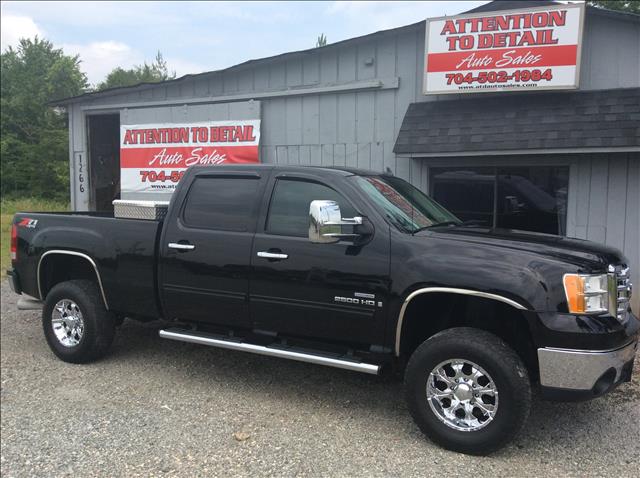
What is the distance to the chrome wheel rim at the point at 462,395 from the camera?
376cm

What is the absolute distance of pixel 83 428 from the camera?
4207mm

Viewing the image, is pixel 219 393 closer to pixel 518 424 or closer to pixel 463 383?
pixel 463 383

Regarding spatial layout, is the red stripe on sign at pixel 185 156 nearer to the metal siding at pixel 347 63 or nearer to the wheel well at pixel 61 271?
the metal siding at pixel 347 63

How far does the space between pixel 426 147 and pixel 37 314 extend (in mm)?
5849

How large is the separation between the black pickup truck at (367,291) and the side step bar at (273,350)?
0.05 feet

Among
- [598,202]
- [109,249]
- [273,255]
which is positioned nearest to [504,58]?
[598,202]

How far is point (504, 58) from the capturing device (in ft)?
24.6

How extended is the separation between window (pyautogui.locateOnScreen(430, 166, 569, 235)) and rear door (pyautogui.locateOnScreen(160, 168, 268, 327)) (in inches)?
156

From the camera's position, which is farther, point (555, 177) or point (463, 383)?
point (555, 177)

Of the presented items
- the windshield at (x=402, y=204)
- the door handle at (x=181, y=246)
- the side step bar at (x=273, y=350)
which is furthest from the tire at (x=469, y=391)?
the door handle at (x=181, y=246)

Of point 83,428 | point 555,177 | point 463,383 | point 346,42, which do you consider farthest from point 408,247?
point 346,42

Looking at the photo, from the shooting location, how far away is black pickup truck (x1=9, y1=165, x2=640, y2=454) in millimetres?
3648

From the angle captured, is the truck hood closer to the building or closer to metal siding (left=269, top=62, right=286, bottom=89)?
the building

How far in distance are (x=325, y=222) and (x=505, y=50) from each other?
4.89 metres
